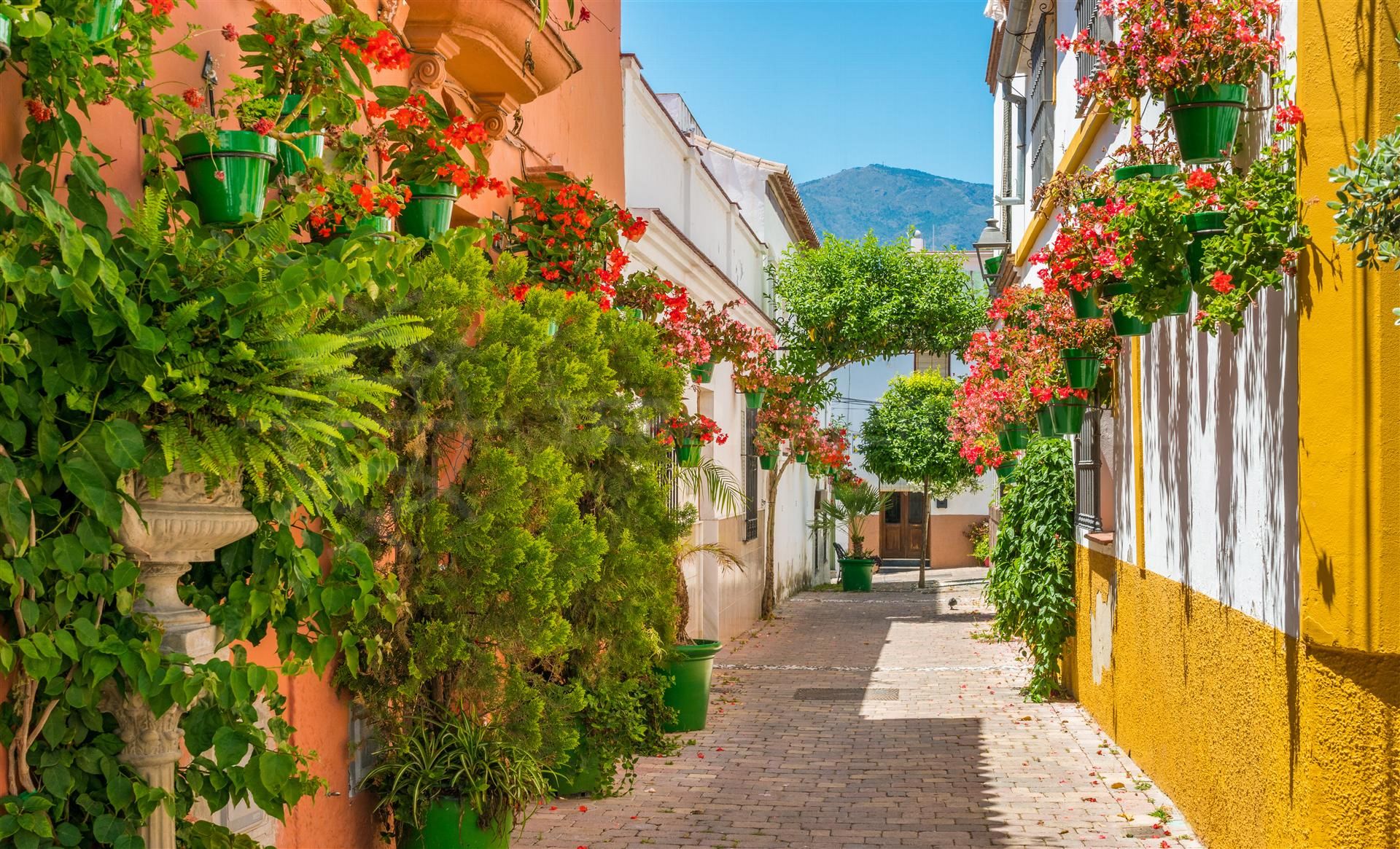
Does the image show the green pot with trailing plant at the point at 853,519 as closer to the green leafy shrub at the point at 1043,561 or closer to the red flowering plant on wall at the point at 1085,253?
the green leafy shrub at the point at 1043,561

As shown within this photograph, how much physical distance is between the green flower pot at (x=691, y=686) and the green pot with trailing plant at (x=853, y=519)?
16874mm

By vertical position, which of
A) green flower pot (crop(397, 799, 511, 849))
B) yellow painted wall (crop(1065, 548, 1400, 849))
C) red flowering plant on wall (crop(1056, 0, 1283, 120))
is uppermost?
red flowering plant on wall (crop(1056, 0, 1283, 120))

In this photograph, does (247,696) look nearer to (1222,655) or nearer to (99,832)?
(99,832)

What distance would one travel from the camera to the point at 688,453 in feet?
35.7

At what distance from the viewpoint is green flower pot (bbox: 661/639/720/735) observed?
9.85 metres

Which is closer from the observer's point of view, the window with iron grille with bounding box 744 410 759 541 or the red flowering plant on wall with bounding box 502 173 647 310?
the red flowering plant on wall with bounding box 502 173 647 310

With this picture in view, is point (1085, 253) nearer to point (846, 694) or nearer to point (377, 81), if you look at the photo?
point (377, 81)

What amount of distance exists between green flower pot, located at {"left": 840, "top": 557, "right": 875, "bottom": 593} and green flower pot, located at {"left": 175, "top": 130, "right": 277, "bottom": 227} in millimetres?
25361

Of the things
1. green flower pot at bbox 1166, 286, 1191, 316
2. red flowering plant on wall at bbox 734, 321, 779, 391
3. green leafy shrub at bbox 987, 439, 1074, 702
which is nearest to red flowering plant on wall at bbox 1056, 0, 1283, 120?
green flower pot at bbox 1166, 286, 1191, 316

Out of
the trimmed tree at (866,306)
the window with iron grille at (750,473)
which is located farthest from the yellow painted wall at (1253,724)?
the trimmed tree at (866,306)

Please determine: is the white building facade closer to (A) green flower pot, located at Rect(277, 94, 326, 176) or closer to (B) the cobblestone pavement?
(B) the cobblestone pavement

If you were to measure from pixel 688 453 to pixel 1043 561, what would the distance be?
3293mm

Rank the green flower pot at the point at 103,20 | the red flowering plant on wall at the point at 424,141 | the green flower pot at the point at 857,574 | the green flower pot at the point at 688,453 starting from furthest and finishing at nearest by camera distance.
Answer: the green flower pot at the point at 857,574 → the green flower pot at the point at 688,453 → the red flowering plant on wall at the point at 424,141 → the green flower pot at the point at 103,20

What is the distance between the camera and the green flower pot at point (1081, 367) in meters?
8.54
